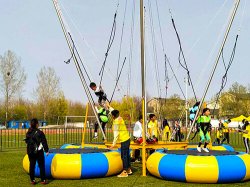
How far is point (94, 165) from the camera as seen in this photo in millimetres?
8984

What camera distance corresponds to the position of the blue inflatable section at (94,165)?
8.91 metres

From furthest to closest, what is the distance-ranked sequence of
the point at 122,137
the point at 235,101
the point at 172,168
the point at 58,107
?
1. the point at 235,101
2. the point at 58,107
3. the point at 122,137
4. the point at 172,168

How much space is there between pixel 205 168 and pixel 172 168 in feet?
2.50

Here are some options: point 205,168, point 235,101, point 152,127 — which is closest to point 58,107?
point 235,101

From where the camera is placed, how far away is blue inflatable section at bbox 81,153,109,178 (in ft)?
29.2

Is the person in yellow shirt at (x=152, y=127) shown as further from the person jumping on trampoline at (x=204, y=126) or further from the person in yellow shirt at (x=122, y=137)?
the person in yellow shirt at (x=122, y=137)

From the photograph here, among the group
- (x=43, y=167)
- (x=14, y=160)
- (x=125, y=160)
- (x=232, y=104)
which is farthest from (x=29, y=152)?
(x=232, y=104)

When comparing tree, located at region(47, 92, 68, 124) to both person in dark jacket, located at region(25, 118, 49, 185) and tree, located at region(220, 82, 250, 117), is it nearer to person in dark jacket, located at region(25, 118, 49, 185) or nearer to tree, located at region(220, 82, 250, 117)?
tree, located at region(220, 82, 250, 117)

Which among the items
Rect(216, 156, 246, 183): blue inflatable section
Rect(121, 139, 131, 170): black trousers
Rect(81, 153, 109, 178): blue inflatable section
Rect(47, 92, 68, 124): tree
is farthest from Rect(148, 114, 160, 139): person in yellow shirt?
Rect(47, 92, 68, 124): tree

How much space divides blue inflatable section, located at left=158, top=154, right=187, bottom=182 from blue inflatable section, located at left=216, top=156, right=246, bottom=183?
82 cm

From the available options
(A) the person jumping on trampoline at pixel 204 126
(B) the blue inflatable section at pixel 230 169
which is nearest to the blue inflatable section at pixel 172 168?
(B) the blue inflatable section at pixel 230 169

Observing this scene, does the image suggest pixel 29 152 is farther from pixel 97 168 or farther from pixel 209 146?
pixel 209 146

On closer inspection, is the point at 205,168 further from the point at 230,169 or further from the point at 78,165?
the point at 78,165

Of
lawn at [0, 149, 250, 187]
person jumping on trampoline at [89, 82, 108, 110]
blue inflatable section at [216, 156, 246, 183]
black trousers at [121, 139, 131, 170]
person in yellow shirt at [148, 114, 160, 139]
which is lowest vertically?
lawn at [0, 149, 250, 187]
